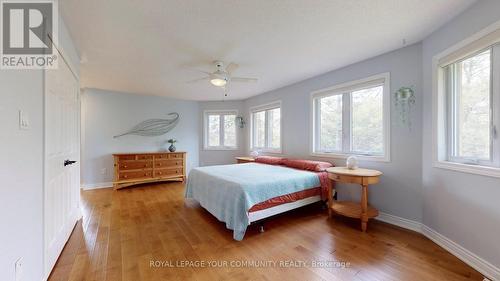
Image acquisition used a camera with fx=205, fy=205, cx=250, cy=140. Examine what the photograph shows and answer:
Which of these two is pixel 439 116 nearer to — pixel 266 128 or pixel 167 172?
pixel 266 128

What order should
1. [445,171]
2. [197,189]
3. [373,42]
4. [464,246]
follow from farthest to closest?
1. [197,189]
2. [373,42]
3. [445,171]
4. [464,246]

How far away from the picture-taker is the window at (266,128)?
4.93 meters

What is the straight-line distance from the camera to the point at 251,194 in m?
2.37

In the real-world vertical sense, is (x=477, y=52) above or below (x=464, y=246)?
above

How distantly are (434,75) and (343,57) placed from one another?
3.51 feet

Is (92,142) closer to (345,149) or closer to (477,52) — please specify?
(345,149)

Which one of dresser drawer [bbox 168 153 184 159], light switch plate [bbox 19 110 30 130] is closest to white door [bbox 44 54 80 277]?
light switch plate [bbox 19 110 30 130]

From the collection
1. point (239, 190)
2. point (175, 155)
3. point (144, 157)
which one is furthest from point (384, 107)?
point (144, 157)

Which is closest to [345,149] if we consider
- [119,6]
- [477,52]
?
[477,52]

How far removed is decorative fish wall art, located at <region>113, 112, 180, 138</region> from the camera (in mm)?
5191

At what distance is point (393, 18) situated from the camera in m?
1.99
